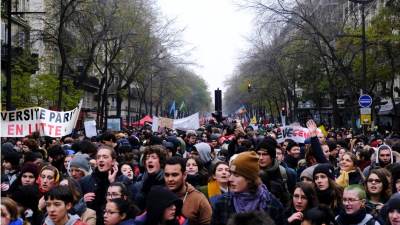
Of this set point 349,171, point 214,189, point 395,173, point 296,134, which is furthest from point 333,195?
point 296,134

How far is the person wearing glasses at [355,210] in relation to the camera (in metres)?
5.94

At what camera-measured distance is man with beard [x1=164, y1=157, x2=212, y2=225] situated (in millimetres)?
5488

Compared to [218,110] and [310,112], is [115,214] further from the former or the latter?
[310,112]

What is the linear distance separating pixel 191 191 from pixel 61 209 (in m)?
1.12

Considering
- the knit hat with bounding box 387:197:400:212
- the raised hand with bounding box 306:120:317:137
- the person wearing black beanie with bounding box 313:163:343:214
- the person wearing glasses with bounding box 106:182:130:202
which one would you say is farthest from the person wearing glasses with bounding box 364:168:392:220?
the person wearing glasses with bounding box 106:182:130:202

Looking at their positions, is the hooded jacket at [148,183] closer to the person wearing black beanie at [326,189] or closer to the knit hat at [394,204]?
the person wearing black beanie at [326,189]

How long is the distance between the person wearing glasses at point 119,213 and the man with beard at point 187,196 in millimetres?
411

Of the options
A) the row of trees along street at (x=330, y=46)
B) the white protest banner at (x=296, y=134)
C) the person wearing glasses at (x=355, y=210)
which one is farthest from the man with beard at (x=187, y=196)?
the row of trees along street at (x=330, y=46)

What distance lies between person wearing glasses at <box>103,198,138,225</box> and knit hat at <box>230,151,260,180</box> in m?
1.07

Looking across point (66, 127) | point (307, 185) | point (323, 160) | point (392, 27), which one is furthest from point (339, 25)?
point (307, 185)

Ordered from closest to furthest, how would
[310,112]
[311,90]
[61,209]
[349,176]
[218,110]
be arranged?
[61,209] < [349,176] < [218,110] < [311,90] < [310,112]

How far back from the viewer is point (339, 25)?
38031 millimetres

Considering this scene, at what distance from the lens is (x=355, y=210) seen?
5961 mm

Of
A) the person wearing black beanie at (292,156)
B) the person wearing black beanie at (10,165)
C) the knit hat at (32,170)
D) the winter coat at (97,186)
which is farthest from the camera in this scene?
the person wearing black beanie at (292,156)
